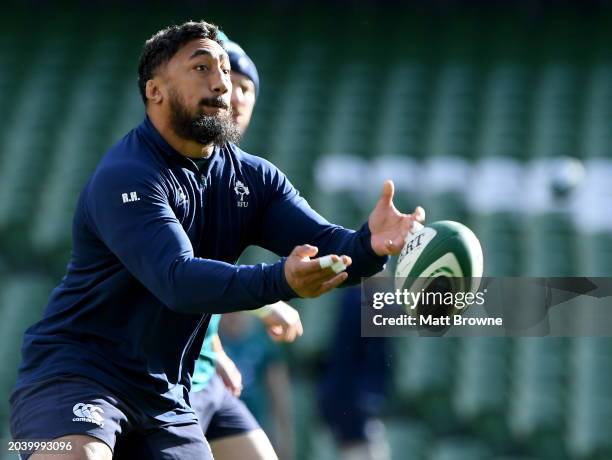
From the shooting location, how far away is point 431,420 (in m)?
9.26

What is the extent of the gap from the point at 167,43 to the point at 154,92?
168 millimetres

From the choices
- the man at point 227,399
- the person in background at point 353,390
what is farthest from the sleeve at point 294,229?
the person in background at point 353,390

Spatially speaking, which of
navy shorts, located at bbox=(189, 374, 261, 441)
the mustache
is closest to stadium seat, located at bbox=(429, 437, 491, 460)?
navy shorts, located at bbox=(189, 374, 261, 441)

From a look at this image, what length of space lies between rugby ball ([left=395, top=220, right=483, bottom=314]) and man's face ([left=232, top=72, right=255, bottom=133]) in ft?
4.32

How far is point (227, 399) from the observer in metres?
5.03

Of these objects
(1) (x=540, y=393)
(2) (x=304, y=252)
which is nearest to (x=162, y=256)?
(2) (x=304, y=252)

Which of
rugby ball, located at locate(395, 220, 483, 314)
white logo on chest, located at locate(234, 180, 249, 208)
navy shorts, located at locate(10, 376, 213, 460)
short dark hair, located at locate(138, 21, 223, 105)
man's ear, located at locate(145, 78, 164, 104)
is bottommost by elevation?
navy shorts, located at locate(10, 376, 213, 460)

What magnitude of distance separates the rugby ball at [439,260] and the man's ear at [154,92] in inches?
37.5

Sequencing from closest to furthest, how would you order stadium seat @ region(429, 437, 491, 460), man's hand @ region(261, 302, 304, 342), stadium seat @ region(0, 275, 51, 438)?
man's hand @ region(261, 302, 304, 342) < stadium seat @ region(429, 437, 491, 460) < stadium seat @ region(0, 275, 51, 438)

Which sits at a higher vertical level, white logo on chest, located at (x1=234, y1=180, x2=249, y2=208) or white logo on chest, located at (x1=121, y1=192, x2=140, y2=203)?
white logo on chest, located at (x1=234, y1=180, x2=249, y2=208)

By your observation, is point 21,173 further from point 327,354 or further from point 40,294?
point 327,354

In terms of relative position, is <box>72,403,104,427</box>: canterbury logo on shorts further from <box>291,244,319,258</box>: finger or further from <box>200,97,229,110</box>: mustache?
<box>200,97,229,110</box>: mustache

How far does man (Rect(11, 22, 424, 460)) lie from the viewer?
3.74 meters

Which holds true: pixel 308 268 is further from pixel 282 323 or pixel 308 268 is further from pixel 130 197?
pixel 282 323
